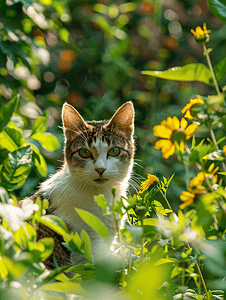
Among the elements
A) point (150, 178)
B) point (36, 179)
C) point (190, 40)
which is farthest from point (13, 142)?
point (190, 40)

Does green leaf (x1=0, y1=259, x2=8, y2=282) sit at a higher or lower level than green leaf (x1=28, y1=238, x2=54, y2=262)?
lower

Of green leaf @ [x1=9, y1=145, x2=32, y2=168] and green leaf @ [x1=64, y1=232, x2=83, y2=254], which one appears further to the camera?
green leaf @ [x1=9, y1=145, x2=32, y2=168]

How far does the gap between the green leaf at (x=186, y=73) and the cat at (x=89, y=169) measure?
25.0 inches

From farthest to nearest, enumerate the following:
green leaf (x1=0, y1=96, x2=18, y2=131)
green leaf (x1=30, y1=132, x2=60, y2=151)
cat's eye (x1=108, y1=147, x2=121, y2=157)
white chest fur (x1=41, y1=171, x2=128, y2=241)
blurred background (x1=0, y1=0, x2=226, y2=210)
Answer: blurred background (x1=0, y1=0, x2=226, y2=210), cat's eye (x1=108, y1=147, x2=121, y2=157), white chest fur (x1=41, y1=171, x2=128, y2=241), green leaf (x1=30, y1=132, x2=60, y2=151), green leaf (x1=0, y1=96, x2=18, y2=131)

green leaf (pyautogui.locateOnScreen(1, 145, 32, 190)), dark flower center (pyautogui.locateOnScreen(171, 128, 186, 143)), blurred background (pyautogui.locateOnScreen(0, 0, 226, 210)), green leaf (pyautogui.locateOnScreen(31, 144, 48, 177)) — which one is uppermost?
dark flower center (pyautogui.locateOnScreen(171, 128, 186, 143))

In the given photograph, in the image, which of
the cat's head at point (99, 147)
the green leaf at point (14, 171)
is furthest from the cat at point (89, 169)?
the green leaf at point (14, 171)

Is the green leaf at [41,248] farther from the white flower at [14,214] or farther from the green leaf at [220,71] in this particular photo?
the green leaf at [220,71]

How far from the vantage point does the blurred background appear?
5.46 ft

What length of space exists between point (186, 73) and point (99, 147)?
0.73 metres

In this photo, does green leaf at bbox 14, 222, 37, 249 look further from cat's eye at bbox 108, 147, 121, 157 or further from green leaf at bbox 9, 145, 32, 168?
cat's eye at bbox 108, 147, 121, 157

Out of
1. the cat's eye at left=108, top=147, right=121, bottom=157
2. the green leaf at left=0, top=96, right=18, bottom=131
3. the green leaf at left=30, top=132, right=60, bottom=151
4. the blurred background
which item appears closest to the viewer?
the green leaf at left=0, top=96, right=18, bottom=131

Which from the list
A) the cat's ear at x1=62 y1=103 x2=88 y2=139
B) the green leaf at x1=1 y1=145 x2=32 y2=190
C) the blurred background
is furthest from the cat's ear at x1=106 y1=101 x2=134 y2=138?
the green leaf at x1=1 y1=145 x2=32 y2=190

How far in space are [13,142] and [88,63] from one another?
172 centimetres

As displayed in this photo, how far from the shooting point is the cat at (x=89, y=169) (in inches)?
37.1
